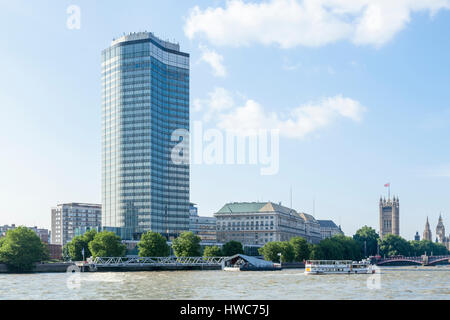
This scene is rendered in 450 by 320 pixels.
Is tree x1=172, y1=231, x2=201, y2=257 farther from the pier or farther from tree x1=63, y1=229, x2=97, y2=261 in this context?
tree x1=63, y1=229, x2=97, y2=261

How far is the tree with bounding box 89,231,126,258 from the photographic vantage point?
172 m

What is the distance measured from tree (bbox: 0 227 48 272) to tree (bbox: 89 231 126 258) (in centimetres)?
2186

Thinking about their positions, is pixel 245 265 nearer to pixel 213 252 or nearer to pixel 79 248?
pixel 213 252

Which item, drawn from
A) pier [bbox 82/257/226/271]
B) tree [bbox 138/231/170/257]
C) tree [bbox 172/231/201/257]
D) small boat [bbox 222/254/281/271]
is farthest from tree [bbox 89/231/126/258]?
small boat [bbox 222/254/281/271]

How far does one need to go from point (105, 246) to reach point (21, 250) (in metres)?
30.0

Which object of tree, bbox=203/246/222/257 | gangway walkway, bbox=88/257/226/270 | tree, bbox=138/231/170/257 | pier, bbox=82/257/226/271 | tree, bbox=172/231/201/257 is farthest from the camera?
tree, bbox=203/246/222/257

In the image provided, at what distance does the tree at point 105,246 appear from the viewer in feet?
563

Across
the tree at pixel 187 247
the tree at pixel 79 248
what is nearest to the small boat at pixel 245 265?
the tree at pixel 187 247

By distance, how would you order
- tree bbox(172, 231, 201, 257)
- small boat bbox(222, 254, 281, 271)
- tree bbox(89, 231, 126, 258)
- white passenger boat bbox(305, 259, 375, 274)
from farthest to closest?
tree bbox(172, 231, 201, 257)
small boat bbox(222, 254, 281, 271)
tree bbox(89, 231, 126, 258)
white passenger boat bbox(305, 259, 375, 274)

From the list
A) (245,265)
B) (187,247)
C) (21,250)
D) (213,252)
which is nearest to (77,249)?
(187,247)
